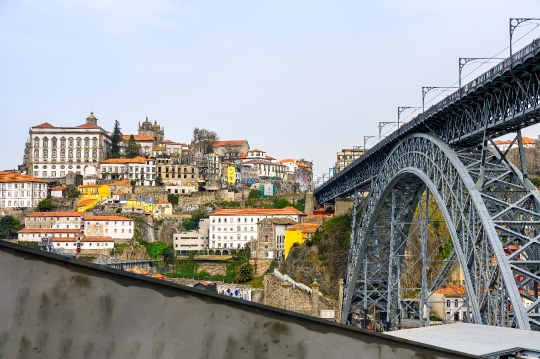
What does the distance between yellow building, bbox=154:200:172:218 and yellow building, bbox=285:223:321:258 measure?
79.4 ft

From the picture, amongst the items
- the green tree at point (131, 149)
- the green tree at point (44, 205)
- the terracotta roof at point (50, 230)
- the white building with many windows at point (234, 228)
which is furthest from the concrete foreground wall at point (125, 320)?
the green tree at point (131, 149)

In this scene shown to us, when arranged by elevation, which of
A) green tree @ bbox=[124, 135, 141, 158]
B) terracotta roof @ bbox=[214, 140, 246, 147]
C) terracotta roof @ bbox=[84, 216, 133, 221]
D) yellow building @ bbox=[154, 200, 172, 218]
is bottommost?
terracotta roof @ bbox=[84, 216, 133, 221]

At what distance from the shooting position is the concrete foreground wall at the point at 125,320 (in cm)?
771

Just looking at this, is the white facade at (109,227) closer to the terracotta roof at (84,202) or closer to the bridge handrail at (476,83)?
the terracotta roof at (84,202)

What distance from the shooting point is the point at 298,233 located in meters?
84.6

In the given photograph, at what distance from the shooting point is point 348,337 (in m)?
8.78

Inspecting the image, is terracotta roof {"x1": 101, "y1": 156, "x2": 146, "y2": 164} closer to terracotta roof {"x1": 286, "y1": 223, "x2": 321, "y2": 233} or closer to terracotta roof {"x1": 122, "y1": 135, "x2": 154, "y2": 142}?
terracotta roof {"x1": 122, "y1": 135, "x2": 154, "y2": 142}

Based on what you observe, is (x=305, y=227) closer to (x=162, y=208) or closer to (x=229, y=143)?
(x=162, y=208)

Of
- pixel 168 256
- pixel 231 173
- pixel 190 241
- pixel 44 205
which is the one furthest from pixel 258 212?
pixel 44 205

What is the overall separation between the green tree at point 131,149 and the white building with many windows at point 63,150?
5303 millimetres

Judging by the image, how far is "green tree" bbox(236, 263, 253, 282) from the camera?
8038 cm

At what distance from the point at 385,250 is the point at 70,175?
73097mm

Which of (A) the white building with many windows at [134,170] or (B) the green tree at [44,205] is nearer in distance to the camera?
(B) the green tree at [44,205]

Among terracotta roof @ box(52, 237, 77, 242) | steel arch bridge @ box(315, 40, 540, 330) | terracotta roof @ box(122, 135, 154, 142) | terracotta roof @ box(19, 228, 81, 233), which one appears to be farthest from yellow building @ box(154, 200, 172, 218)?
steel arch bridge @ box(315, 40, 540, 330)
